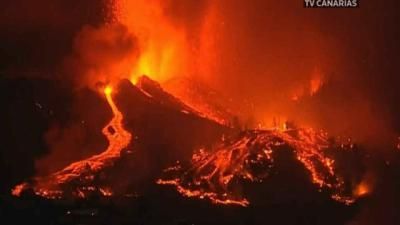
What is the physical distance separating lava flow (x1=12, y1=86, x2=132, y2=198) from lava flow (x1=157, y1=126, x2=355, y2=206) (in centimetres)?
452

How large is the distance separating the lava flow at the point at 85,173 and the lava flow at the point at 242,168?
4524 mm

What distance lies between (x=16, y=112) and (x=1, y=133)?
3.29 meters

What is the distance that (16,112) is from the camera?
226 ft

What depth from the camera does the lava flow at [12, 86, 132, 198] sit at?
51.2 m

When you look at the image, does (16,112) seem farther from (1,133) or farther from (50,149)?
(50,149)

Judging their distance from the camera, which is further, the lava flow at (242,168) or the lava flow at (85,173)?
the lava flow at (242,168)

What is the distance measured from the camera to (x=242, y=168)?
59625mm

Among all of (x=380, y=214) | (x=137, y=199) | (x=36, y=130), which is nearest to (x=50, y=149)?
(x=36, y=130)

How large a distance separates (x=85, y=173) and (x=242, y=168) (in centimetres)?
1220

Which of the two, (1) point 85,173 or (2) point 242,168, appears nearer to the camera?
(1) point 85,173

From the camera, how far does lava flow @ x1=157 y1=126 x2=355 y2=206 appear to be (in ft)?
187

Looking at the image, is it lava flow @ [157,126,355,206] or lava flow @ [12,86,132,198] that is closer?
lava flow @ [12,86,132,198]

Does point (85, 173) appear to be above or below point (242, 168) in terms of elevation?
below

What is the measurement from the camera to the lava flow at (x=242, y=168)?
5712 cm
